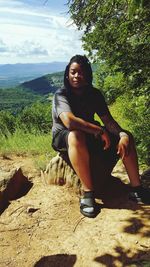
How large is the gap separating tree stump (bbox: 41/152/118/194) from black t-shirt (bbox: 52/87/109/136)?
0.57m

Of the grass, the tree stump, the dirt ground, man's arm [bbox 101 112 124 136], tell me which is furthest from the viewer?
the grass

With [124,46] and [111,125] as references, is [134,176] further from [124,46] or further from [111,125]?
[124,46]

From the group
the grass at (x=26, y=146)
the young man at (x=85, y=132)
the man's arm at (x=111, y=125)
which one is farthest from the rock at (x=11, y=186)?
the grass at (x=26, y=146)

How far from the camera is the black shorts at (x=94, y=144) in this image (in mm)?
5336

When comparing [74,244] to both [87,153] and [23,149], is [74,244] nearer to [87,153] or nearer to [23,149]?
[87,153]

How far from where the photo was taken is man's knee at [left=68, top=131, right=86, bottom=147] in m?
5.00

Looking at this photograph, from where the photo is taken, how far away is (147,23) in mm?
5664

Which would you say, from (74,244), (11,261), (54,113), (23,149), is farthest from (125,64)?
(23,149)

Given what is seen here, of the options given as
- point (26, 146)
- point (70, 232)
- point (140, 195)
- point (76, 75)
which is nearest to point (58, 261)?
point (70, 232)

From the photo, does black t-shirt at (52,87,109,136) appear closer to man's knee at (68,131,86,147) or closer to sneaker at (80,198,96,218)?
man's knee at (68,131,86,147)

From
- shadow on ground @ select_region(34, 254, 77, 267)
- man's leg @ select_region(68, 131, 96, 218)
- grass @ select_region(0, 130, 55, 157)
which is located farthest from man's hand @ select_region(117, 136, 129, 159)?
grass @ select_region(0, 130, 55, 157)

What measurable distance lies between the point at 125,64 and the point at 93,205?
218cm

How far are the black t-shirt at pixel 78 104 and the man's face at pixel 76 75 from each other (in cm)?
17

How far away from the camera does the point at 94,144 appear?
5379 mm
